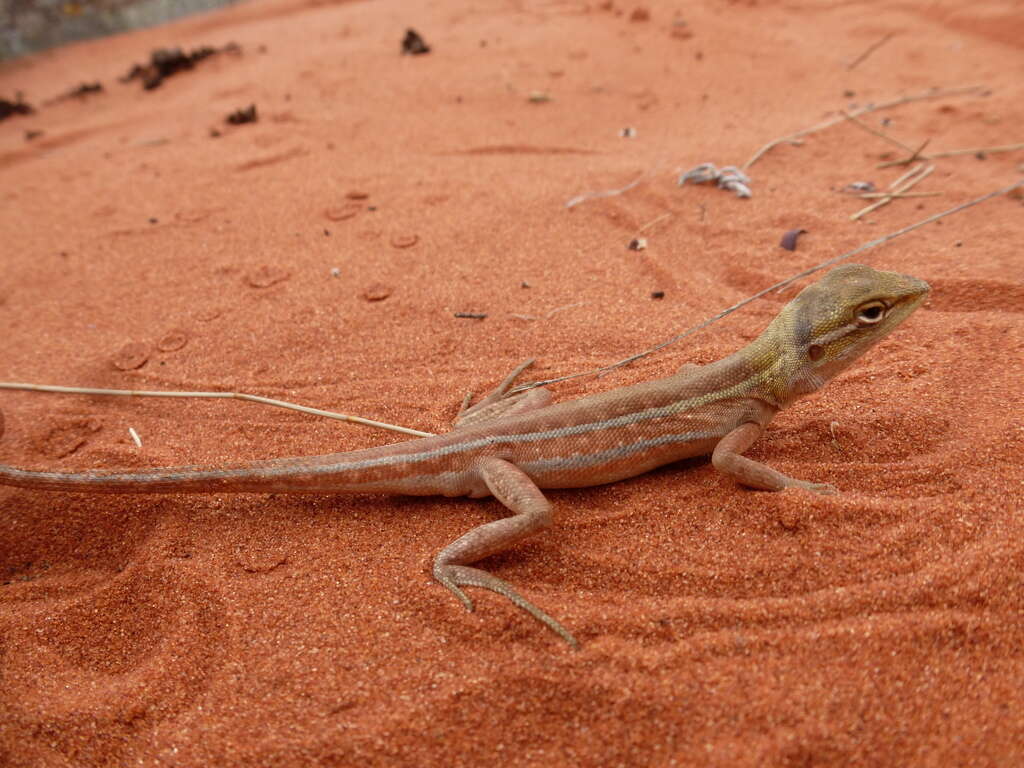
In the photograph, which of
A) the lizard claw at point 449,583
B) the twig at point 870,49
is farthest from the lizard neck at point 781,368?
the twig at point 870,49

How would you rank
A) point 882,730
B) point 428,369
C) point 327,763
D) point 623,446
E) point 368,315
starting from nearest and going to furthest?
point 882,730, point 327,763, point 623,446, point 428,369, point 368,315

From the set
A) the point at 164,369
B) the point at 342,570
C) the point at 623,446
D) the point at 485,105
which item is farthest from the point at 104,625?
the point at 485,105

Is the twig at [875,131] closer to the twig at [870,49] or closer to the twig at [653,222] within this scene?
the twig at [870,49]

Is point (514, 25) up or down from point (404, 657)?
up

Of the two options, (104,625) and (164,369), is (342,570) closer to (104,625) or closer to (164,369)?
(104,625)

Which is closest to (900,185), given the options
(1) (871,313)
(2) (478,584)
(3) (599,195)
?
(3) (599,195)

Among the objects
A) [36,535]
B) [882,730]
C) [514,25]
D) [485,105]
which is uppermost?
[514,25]

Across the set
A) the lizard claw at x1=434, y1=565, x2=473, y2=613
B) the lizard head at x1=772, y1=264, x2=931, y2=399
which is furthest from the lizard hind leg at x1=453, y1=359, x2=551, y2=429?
the lizard head at x1=772, y1=264, x2=931, y2=399
